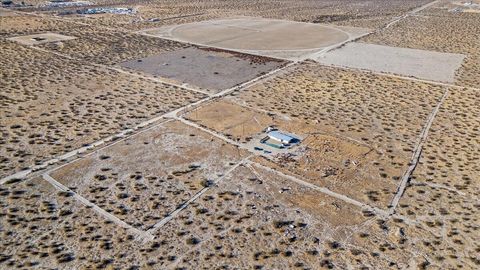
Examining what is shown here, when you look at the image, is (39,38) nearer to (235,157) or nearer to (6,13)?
(6,13)

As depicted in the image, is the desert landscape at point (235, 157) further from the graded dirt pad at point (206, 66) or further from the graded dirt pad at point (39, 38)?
the graded dirt pad at point (39, 38)

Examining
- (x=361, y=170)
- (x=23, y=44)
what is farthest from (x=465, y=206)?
(x=23, y=44)

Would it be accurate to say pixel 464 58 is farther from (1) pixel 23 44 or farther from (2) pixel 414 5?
(2) pixel 414 5

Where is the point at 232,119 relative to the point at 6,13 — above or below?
below

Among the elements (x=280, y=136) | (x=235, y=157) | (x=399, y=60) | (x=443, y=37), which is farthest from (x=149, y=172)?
(x=443, y=37)

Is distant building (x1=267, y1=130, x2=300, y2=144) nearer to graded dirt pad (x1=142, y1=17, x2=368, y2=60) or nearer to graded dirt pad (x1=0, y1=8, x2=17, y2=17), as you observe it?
graded dirt pad (x1=142, y1=17, x2=368, y2=60)

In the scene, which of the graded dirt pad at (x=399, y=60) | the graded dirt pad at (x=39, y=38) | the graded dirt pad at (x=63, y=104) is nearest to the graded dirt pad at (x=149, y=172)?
the graded dirt pad at (x=63, y=104)
